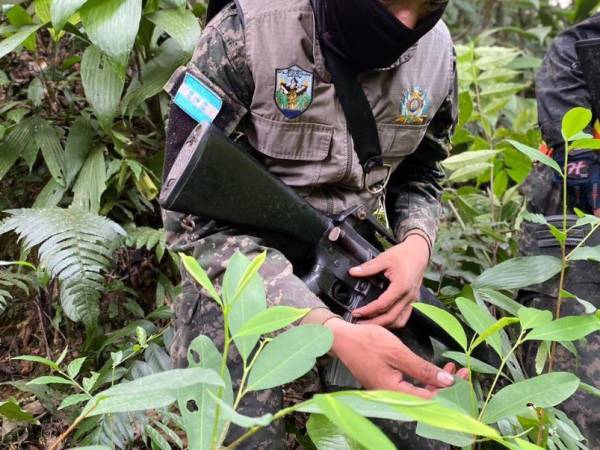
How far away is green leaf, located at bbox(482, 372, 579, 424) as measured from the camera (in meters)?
1.02

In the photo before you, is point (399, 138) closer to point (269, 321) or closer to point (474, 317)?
point (474, 317)

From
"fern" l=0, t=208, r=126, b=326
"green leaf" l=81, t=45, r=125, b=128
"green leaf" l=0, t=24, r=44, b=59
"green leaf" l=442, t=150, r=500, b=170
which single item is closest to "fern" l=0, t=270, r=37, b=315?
"fern" l=0, t=208, r=126, b=326

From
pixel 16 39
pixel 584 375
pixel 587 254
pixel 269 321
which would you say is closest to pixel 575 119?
pixel 587 254

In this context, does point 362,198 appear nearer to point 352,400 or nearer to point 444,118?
point 444,118

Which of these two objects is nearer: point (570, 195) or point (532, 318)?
point (532, 318)

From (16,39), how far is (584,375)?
7.22 ft

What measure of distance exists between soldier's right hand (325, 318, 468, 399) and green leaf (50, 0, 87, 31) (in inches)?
54.7

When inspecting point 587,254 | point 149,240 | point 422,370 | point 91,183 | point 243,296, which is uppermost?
point 243,296

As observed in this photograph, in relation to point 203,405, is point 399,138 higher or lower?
lower

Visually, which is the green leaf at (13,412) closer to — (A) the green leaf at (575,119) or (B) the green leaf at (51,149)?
(B) the green leaf at (51,149)

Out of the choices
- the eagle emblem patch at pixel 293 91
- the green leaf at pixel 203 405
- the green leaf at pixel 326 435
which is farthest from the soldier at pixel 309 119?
the green leaf at pixel 203 405

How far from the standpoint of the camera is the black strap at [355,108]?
5.92 feet

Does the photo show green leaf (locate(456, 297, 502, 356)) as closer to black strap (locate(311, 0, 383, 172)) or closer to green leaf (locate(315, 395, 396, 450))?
green leaf (locate(315, 395, 396, 450))

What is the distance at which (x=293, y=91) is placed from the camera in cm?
Answer: 180
